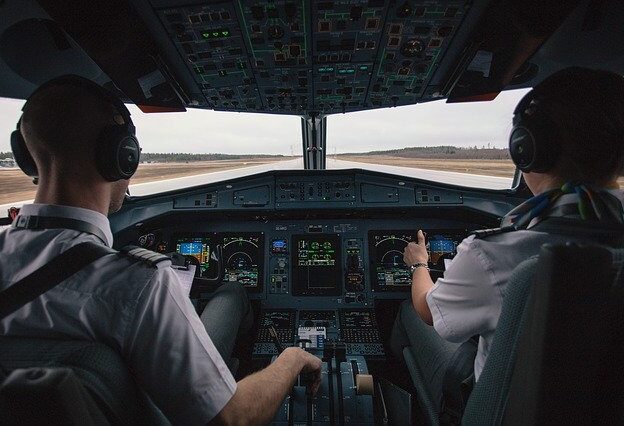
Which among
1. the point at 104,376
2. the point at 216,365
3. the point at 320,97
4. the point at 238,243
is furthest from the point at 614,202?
the point at 238,243

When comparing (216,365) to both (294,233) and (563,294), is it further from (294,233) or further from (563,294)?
(294,233)

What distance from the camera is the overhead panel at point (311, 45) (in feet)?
5.08

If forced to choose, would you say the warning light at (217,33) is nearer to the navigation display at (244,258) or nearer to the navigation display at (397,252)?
the navigation display at (244,258)

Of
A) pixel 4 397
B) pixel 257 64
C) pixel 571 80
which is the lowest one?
pixel 4 397

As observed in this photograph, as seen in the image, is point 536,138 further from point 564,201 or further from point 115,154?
point 115,154

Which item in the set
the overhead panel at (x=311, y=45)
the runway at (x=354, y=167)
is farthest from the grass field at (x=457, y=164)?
the overhead panel at (x=311, y=45)

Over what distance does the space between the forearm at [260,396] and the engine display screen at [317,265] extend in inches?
62.5

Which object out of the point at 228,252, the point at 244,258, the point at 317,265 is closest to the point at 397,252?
the point at 317,265

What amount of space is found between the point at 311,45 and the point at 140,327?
1696mm

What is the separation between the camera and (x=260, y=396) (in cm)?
86

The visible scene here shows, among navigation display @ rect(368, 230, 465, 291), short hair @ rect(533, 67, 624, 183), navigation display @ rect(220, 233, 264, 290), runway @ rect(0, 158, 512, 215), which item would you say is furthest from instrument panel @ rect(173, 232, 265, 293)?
short hair @ rect(533, 67, 624, 183)

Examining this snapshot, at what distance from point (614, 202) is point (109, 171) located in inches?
50.9

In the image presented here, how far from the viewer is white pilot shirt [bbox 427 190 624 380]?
33.8 inches

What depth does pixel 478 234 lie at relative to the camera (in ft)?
3.18
